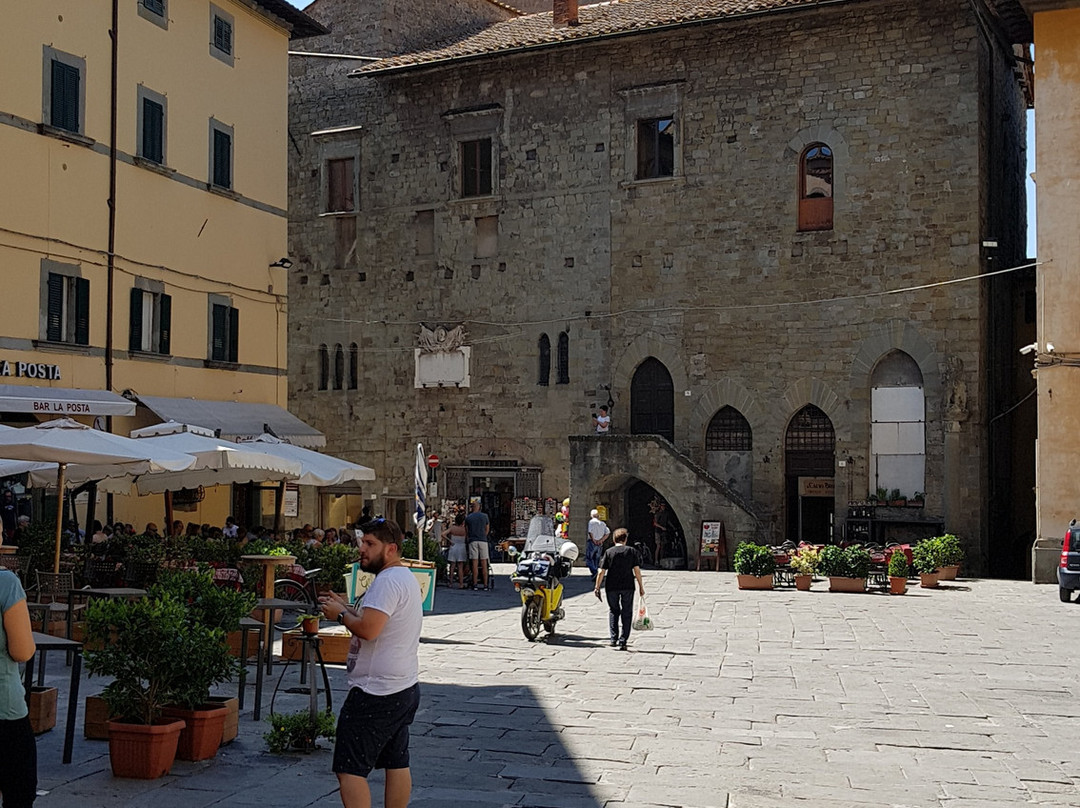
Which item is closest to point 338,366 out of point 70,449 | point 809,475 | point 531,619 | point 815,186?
point 809,475

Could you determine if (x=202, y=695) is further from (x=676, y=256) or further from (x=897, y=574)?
(x=676, y=256)

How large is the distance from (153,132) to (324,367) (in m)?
11.9

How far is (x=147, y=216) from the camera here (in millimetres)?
22484

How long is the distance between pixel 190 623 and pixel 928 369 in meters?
21.9

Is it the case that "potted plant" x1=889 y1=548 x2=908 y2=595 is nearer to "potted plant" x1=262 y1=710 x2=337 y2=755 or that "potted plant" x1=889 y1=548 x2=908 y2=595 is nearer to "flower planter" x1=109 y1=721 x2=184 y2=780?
"potted plant" x1=262 y1=710 x2=337 y2=755

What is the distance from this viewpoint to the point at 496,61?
3200cm

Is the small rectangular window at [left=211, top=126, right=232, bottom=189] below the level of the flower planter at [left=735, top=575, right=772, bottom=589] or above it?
above

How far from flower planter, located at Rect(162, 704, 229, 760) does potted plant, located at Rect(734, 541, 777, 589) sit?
51.3 ft

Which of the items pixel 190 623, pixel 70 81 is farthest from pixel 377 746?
pixel 70 81

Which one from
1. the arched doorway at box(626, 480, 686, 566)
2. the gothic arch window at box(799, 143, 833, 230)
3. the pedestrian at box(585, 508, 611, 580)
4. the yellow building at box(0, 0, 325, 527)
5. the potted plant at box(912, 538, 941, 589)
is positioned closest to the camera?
the yellow building at box(0, 0, 325, 527)

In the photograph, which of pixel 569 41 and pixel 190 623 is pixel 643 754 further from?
pixel 569 41

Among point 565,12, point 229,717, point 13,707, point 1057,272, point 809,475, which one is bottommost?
point 229,717

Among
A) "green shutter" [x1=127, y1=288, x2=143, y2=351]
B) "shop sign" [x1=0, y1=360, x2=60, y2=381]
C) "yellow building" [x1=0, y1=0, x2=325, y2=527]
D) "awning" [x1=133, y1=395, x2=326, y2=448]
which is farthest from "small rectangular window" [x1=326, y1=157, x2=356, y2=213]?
"shop sign" [x1=0, y1=360, x2=60, y2=381]

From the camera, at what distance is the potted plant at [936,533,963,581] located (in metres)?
23.8
